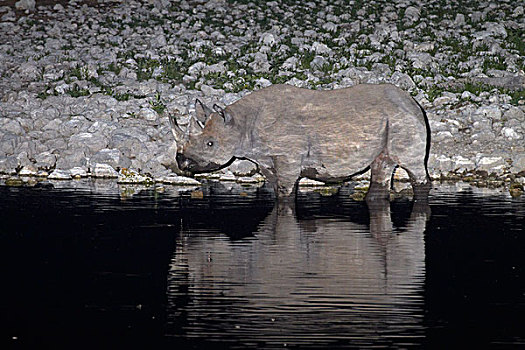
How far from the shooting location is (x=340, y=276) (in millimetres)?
8109

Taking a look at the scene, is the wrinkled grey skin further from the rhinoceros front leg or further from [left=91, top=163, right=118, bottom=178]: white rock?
[left=91, top=163, right=118, bottom=178]: white rock

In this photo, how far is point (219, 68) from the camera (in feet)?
75.9

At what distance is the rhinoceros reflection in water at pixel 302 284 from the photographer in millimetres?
6352

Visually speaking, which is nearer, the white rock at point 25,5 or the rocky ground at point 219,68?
the rocky ground at point 219,68

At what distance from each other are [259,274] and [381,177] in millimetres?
5815

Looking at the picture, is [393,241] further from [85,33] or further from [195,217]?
[85,33]

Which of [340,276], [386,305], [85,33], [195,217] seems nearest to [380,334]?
[386,305]

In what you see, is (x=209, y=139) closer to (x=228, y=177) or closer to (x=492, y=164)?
(x=228, y=177)

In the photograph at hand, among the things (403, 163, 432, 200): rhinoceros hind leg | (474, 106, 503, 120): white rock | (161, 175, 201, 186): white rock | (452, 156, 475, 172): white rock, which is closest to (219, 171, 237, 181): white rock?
(161, 175, 201, 186): white rock

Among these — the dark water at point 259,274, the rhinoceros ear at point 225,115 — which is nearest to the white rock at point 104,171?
the dark water at point 259,274

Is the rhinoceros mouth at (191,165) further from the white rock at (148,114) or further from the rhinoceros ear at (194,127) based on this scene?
the white rock at (148,114)

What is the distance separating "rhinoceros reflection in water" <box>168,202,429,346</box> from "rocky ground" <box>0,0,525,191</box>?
5.92 metres

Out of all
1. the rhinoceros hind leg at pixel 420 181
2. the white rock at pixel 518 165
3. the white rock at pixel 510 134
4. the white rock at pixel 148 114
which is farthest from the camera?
the white rock at pixel 148 114

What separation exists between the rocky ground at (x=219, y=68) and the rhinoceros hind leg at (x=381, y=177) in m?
3.40
